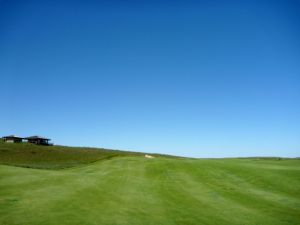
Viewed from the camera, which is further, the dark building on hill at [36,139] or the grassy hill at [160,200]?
the dark building on hill at [36,139]

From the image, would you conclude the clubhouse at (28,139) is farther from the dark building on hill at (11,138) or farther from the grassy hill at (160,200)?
the grassy hill at (160,200)

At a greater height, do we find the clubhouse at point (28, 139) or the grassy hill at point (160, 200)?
the clubhouse at point (28, 139)

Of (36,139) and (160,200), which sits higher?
(36,139)

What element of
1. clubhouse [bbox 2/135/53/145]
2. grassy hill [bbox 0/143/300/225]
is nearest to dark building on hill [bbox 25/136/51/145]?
clubhouse [bbox 2/135/53/145]

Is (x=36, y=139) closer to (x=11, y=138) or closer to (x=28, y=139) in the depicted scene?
(x=28, y=139)

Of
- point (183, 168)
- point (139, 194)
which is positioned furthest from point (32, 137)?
point (139, 194)

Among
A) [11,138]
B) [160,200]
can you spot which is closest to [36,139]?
[11,138]

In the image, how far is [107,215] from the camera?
521 inches

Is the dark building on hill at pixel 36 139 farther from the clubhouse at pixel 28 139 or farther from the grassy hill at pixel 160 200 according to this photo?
the grassy hill at pixel 160 200

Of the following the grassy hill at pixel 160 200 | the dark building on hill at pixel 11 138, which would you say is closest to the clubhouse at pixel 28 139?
the dark building on hill at pixel 11 138

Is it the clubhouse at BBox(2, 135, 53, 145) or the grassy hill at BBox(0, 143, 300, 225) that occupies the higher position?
the clubhouse at BBox(2, 135, 53, 145)

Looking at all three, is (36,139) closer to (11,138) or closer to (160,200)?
(11,138)

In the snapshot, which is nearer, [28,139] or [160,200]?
[160,200]

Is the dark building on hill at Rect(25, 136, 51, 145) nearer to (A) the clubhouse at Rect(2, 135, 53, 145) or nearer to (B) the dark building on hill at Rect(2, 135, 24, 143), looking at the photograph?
(A) the clubhouse at Rect(2, 135, 53, 145)
